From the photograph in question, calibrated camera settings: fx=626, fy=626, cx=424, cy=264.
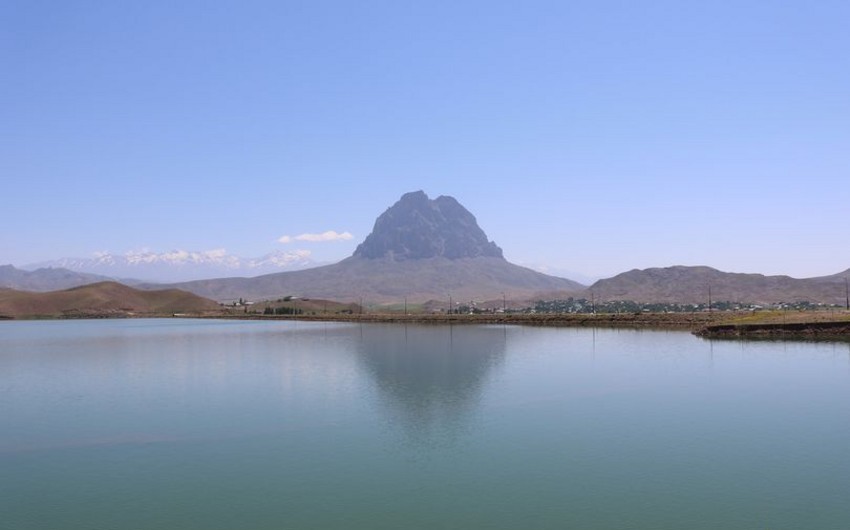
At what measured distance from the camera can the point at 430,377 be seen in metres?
58.0

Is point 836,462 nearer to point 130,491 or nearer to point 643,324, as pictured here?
point 130,491

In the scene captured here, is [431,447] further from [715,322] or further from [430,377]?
[715,322]

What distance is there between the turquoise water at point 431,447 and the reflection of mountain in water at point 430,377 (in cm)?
32

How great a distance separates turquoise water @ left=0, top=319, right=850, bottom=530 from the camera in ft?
72.8

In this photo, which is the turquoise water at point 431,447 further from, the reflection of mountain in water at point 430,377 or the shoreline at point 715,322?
the shoreline at point 715,322

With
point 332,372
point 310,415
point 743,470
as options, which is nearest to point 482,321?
point 332,372

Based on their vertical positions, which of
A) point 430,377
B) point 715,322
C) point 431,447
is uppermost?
point 715,322

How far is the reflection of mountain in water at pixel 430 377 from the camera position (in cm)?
3791

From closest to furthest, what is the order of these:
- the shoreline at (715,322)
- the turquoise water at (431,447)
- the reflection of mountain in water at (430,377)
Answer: the turquoise water at (431,447), the reflection of mountain in water at (430,377), the shoreline at (715,322)

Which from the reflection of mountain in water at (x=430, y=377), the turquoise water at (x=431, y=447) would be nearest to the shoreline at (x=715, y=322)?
the turquoise water at (x=431, y=447)

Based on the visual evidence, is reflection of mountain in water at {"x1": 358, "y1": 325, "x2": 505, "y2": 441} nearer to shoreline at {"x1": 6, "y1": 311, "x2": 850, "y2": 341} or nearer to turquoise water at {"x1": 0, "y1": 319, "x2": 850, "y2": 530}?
turquoise water at {"x1": 0, "y1": 319, "x2": 850, "y2": 530}

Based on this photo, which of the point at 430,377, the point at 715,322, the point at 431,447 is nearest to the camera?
the point at 431,447

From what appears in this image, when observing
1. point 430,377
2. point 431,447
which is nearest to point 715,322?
point 430,377

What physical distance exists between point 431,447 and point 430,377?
88.4ft
